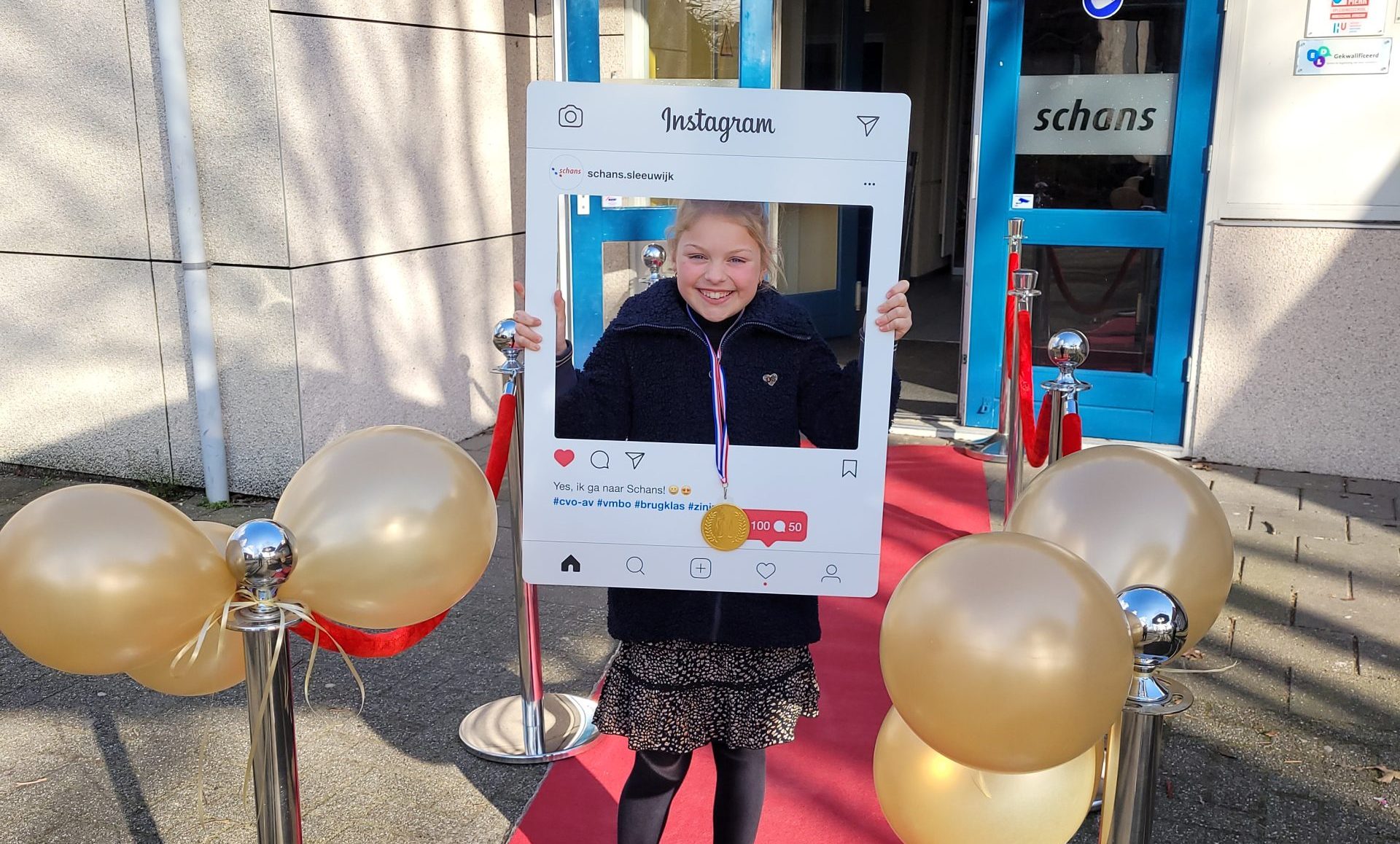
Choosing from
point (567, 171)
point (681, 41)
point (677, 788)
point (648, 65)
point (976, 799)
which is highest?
point (681, 41)

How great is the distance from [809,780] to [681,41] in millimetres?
5278

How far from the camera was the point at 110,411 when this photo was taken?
592cm

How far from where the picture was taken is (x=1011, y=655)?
5.01 ft

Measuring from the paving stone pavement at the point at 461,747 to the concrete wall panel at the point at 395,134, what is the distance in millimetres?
2122

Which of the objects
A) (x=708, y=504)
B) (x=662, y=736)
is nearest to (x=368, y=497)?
(x=708, y=504)

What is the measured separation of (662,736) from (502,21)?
556cm

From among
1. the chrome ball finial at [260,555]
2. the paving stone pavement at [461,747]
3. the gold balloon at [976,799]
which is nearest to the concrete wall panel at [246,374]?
the paving stone pavement at [461,747]

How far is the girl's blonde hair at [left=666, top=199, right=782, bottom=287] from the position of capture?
2.28 meters

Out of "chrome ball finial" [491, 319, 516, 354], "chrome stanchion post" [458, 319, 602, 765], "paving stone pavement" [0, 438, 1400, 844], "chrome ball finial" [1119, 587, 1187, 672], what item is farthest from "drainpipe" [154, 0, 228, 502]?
"chrome ball finial" [1119, 587, 1187, 672]

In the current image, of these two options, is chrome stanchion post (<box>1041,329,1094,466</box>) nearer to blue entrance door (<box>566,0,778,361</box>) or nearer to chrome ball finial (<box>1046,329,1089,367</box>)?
chrome ball finial (<box>1046,329,1089,367</box>)


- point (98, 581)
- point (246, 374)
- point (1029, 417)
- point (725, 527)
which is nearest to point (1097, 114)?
point (1029, 417)

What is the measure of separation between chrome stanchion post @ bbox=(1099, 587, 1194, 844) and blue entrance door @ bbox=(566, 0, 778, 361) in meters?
4.40

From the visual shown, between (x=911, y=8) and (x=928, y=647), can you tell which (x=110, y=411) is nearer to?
(x=928, y=647)

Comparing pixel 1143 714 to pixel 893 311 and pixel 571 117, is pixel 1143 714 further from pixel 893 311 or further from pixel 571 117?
pixel 571 117
